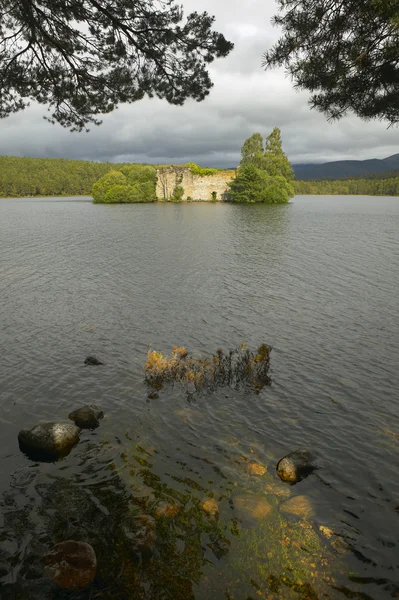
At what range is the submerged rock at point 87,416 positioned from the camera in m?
12.1

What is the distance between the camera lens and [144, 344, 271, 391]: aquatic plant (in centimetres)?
1478

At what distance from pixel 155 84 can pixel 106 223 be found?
186 ft

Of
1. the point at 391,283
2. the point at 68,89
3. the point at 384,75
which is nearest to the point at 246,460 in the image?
the point at 384,75

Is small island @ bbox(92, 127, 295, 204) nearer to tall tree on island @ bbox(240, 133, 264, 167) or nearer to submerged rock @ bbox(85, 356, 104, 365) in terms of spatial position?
tall tree on island @ bbox(240, 133, 264, 167)

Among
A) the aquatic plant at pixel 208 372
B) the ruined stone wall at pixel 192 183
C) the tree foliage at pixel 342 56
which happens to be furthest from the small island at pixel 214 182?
the tree foliage at pixel 342 56

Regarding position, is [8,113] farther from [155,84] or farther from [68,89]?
[155,84]

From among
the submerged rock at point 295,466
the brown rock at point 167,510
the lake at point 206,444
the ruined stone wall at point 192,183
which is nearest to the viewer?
the lake at point 206,444

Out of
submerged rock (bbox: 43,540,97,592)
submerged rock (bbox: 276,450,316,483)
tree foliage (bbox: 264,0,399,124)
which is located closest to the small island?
tree foliage (bbox: 264,0,399,124)

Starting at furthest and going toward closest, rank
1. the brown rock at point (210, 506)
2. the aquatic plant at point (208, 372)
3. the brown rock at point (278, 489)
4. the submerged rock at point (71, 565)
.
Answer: the aquatic plant at point (208, 372) < the brown rock at point (278, 489) < the brown rock at point (210, 506) < the submerged rock at point (71, 565)

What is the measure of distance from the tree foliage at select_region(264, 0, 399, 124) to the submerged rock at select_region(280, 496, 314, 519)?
9.32 meters

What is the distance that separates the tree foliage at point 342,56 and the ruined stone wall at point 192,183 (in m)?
106

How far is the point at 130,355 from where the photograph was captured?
1719 cm

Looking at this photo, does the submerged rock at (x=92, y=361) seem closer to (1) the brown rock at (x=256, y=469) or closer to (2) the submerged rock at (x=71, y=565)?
(1) the brown rock at (x=256, y=469)

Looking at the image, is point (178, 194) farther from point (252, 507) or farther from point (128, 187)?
point (252, 507)
